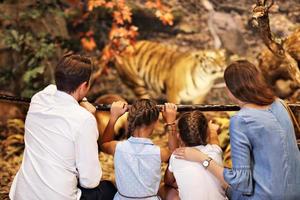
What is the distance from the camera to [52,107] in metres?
2.73

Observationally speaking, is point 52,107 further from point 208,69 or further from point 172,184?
point 208,69

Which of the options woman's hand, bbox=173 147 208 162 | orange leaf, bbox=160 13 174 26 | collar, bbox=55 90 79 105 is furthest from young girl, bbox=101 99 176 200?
orange leaf, bbox=160 13 174 26

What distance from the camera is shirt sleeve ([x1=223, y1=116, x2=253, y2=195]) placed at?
2.50 metres

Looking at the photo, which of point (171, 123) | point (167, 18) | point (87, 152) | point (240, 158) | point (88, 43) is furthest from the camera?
point (167, 18)

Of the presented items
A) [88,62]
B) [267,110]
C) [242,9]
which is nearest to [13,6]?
[242,9]

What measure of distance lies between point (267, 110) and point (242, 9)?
4661mm

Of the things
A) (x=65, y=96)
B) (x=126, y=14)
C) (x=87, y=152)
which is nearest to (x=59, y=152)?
(x=87, y=152)

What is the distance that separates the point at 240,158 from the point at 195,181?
0.40 metres

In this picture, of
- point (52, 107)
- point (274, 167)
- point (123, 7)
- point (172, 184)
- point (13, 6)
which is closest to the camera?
point (274, 167)

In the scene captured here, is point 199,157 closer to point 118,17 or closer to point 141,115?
point 141,115

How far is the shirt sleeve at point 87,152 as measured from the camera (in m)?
2.62

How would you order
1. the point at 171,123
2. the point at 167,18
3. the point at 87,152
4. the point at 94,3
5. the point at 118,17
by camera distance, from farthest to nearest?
1. the point at 167,18
2. the point at 118,17
3. the point at 94,3
4. the point at 171,123
5. the point at 87,152

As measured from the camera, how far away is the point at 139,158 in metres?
2.80

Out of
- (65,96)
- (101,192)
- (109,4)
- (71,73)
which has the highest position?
(71,73)
